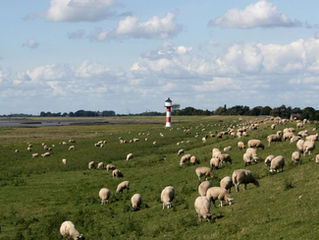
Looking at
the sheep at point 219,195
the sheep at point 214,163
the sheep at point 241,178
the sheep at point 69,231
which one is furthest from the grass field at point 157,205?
the sheep at point 214,163

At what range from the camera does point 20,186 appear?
→ 1350 inches

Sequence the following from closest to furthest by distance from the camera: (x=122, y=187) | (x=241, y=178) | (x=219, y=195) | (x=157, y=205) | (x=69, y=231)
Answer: (x=69, y=231) < (x=219, y=195) < (x=241, y=178) < (x=157, y=205) < (x=122, y=187)

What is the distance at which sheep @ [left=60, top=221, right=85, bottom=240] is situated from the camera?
19.6 meters

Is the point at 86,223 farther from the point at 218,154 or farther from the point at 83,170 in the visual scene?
the point at 83,170

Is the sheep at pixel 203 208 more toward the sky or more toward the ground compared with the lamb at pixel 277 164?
more toward the ground

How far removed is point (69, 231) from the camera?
19828 millimetres

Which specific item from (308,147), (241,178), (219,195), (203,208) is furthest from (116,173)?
(203,208)

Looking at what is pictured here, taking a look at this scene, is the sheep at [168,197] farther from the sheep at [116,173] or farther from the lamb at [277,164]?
the sheep at [116,173]

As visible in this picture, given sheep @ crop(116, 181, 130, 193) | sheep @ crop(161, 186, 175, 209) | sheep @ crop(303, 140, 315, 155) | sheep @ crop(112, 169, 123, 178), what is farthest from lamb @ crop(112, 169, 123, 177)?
sheep @ crop(303, 140, 315, 155)

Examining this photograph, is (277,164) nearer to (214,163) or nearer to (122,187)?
(214,163)

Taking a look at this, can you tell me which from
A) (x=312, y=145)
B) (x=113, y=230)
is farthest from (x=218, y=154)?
(x=113, y=230)

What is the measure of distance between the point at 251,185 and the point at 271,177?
72.1 inches

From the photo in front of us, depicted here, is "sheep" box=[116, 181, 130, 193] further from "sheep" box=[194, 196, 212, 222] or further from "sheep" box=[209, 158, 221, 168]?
Result: "sheep" box=[194, 196, 212, 222]

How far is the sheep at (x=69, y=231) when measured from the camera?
19.6 metres
